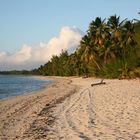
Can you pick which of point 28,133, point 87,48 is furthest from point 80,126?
point 87,48

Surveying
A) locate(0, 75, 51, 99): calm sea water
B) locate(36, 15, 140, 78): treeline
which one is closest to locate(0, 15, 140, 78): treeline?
locate(36, 15, 140, 78): treeline

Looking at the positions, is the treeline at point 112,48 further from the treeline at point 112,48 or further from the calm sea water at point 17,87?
the calm sea water at point 17,87

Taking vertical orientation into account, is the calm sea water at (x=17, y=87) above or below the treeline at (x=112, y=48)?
below

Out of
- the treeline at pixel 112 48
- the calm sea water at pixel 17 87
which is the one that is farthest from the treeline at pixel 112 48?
the calm sea water at pixel 17 87

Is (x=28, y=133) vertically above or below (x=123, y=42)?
below

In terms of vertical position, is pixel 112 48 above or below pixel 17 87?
above

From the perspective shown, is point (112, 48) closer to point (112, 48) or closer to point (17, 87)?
point (112, 48)

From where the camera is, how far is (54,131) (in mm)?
12180

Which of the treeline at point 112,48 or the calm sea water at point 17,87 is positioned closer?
the calm sea water at point 17,87

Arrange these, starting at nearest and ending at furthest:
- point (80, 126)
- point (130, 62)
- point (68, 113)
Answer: point (80, 126) → point (68, 113) → point (130, 62)

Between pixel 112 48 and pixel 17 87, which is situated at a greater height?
pixel 112 48

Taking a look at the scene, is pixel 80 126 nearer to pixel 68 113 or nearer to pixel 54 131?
pixel 54 131

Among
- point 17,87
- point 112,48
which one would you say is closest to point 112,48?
point 112,48

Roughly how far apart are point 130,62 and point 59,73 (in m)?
85.5
